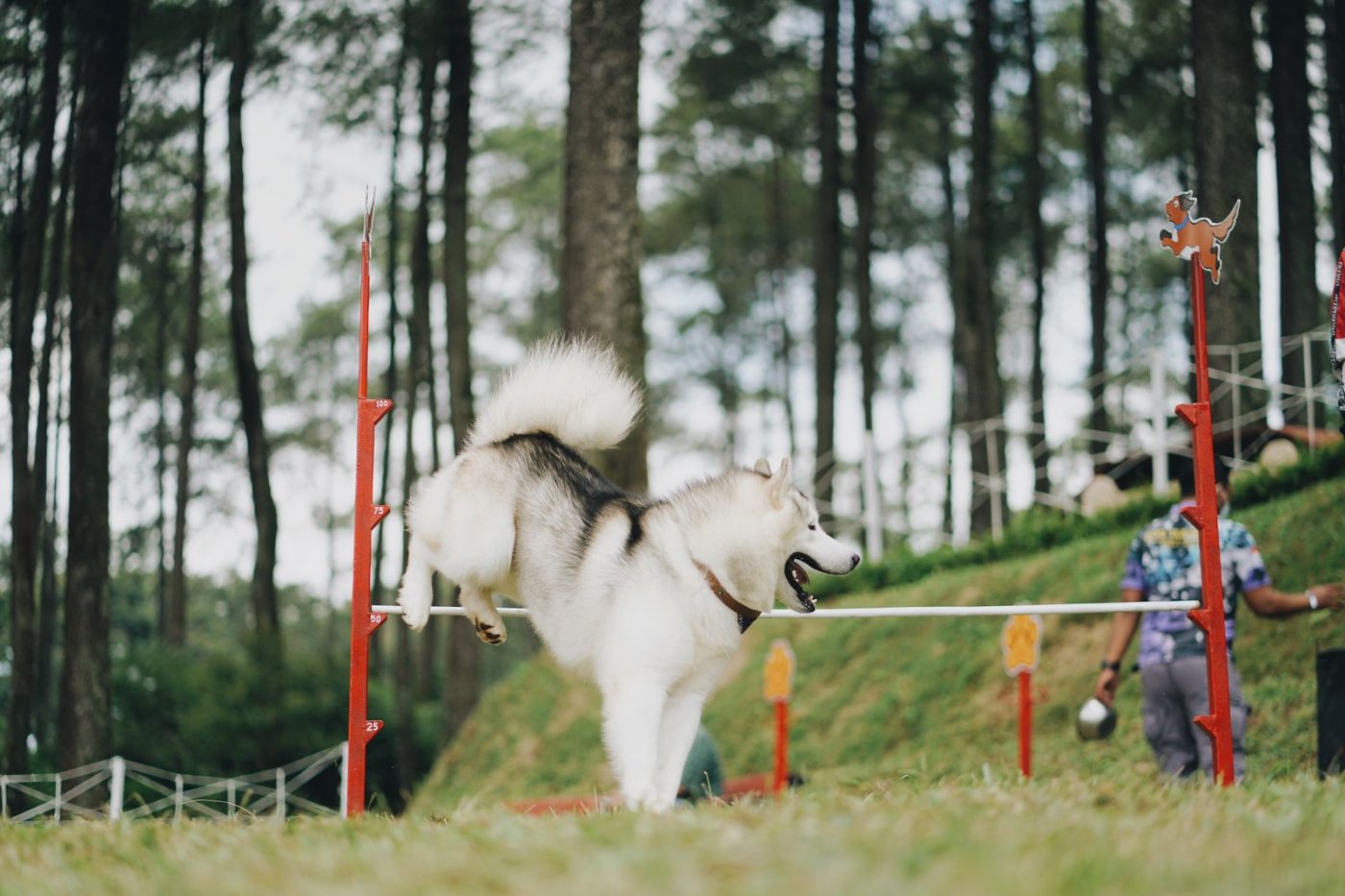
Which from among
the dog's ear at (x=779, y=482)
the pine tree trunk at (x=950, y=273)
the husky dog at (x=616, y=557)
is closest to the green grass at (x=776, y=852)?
the husky dog at (x=616, y=557)

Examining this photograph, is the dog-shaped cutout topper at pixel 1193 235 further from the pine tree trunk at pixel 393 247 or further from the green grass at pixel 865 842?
the pine tree trunk at pixel 393 247

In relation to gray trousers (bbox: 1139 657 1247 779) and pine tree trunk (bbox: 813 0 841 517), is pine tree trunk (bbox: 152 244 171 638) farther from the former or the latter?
gray trousers (bbox: 1139 657 1247 779)

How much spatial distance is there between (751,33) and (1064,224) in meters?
9.37

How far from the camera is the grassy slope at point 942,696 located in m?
7.54

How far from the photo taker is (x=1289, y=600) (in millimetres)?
5664

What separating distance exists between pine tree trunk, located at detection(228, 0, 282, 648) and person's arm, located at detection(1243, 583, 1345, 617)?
45.1 feet

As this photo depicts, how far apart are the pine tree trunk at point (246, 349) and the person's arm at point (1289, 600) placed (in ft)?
45.1

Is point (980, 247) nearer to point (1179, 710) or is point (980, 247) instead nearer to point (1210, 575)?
point (1179, 710)

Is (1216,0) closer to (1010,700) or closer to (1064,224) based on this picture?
(1010,700)

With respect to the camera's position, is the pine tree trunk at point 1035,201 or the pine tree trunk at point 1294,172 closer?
the pine tree trunk at point 1294,172

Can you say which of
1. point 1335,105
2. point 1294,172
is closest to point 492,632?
point 1294,172

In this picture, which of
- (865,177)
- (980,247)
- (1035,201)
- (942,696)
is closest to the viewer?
(942,696)

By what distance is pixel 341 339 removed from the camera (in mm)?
27562

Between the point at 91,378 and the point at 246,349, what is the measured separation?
4.98 meters
